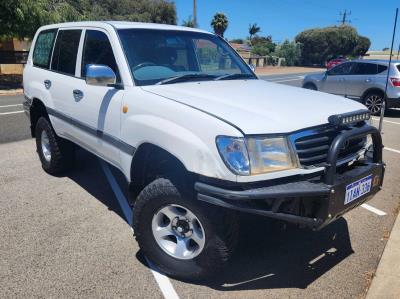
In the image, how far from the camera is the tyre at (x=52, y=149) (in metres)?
5.29

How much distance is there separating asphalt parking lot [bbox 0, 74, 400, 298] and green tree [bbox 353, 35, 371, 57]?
223 ft

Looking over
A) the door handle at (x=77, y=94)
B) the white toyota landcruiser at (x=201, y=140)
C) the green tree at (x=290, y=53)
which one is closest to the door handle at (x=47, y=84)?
the white toyota landcruiser at (x=201, y=140)

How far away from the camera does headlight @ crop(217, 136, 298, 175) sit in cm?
265

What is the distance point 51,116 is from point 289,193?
3582 mm

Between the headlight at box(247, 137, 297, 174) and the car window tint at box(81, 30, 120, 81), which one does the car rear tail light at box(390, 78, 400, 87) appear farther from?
the headlight at box(247, 137, 297, 174)

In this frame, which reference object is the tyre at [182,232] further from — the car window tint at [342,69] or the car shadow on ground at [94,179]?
the car window tint at [342,69]

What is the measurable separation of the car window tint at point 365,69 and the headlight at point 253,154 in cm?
1051

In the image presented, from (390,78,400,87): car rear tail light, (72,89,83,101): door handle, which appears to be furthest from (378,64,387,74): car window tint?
(72,89,83,101): door handle

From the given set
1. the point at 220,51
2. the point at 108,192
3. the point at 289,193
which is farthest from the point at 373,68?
the point at 289,193

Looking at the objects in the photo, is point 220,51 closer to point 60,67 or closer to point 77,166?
point 60,67

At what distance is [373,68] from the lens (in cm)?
1193

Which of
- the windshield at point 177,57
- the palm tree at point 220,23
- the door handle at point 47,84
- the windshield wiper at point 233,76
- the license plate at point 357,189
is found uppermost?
the palm tree at point 220,23

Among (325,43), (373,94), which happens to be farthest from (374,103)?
(325,43)

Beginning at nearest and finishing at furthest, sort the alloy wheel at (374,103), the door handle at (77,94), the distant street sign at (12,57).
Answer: the door handle at (77,94) → the alloy wheel at (374,103) → the distant street sign at (12,57)
